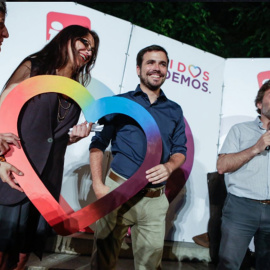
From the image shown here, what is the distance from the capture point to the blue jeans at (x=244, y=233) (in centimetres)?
199

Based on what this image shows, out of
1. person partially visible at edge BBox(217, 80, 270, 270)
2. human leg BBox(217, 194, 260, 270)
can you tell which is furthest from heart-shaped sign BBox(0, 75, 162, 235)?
human leg BBox(217, 194, 260, 270)

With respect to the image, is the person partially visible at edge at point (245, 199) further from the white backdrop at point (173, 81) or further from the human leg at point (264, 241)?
the white backdrop at point (173, 81)

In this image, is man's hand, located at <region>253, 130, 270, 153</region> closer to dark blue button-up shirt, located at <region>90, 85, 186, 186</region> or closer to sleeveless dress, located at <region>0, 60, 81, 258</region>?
dark blue button-up shirt, located at <region>90, 85, 186, 186</region>

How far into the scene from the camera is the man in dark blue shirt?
1.71 meters

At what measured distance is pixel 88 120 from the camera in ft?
5.23

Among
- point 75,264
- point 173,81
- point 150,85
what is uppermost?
point 173,81

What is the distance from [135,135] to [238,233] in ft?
3.31

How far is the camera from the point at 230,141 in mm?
2139

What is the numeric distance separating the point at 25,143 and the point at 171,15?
17.4ft

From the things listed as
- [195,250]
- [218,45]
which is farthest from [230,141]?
[218,45]

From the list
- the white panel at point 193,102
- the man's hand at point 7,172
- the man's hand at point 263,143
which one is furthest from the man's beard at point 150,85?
the white panel at point 193,102

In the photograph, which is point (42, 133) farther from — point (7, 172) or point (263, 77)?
point (263, 77)

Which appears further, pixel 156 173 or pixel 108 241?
pixel 108 241

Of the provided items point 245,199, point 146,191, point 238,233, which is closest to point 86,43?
point 146,191
